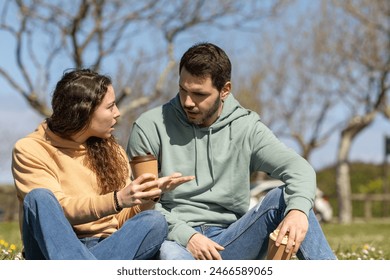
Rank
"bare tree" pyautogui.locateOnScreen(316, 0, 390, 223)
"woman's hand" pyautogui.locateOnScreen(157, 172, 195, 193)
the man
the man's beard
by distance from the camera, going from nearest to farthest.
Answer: "woman's hand" pyautogui.locateOnScreen(157, 172, 195, 193) → the man → the man's beard → "bare tree" pyautogui.locateOnScreen(316, 0, 390, 223)

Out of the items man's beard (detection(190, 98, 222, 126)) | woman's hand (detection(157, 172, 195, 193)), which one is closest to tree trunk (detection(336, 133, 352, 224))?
man's beard (detection(190, 98, 222, 126))

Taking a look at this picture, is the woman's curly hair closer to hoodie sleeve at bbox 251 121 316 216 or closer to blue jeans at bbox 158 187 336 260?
blue jeans at bbox 158 187 336 260

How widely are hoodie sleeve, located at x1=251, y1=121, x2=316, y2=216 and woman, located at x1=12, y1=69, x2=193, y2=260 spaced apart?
2.00 feet

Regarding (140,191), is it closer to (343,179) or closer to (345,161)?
(345,161)

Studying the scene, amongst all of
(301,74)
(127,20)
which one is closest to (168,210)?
(127,20)

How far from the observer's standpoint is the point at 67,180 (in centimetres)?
399

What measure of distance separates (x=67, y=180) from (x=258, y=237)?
110 cm

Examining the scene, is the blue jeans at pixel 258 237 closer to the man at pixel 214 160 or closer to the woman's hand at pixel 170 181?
the man at pixel 214 160

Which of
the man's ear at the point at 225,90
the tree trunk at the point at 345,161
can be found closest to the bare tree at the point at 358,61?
the tree trunk at the point at 345,161

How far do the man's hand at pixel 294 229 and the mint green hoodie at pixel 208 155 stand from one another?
502mm

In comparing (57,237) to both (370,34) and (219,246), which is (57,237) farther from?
(370,34)

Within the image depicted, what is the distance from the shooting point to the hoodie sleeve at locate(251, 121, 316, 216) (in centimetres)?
387

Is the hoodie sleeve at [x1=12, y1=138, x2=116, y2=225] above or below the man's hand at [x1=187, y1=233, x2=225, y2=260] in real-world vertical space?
above

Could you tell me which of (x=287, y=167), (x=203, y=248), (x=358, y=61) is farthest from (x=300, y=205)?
(x=358, y=61)
